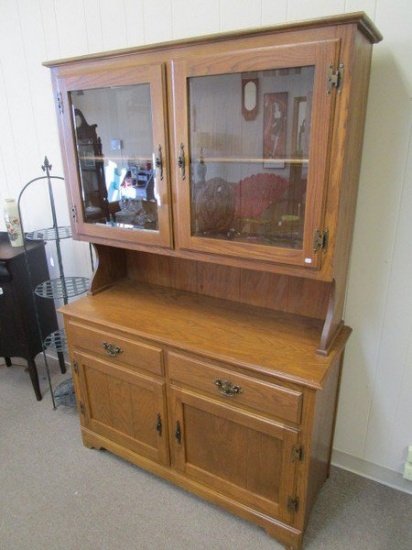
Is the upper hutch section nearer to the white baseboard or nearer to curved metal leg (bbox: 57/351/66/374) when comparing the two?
the white baseboard

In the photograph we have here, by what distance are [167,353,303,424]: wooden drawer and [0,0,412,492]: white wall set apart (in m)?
0.51

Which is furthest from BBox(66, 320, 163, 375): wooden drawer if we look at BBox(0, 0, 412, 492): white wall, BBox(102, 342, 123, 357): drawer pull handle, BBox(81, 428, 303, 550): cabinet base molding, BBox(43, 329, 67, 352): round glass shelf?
BBox(0, 0, 412, 492): white wall

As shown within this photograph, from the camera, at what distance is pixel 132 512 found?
5.34ft

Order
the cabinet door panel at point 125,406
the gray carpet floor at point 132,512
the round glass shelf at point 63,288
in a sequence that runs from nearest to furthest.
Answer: the gray carpet floor at point 132,512 < the cabinet door panel at point 125,406 < the round glass shelf at point 63,288

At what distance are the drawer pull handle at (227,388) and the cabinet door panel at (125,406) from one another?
0.92ft

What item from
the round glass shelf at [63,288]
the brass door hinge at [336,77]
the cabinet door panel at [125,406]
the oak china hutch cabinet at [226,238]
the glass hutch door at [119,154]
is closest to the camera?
the brass door hinge at [336,77]

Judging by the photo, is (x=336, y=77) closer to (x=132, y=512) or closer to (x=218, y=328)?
(x=218, y=328)

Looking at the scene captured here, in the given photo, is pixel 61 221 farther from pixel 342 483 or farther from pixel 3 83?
pixel 342 483

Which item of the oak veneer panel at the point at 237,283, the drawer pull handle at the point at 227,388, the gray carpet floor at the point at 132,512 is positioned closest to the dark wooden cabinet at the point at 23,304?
the gray carpet floor at the point at 132,512

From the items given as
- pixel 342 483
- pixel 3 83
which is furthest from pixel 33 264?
pixel 342 483

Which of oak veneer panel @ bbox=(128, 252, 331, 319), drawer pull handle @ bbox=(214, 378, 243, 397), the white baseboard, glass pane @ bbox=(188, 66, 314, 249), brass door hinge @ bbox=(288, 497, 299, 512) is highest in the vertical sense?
glass pane @ bbox=(188, 66, 314, 249)

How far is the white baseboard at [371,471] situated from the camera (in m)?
1.69

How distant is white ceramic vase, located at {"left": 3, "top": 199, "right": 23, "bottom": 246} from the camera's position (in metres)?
2.19

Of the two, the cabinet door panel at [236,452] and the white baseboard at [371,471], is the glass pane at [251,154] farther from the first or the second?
the white baseboard at [371,471]
